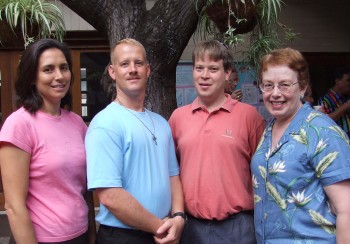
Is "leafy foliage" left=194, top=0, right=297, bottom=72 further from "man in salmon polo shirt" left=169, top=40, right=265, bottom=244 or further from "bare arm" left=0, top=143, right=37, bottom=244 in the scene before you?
"bare arm" left=0, top=143, right=37, bottom=244

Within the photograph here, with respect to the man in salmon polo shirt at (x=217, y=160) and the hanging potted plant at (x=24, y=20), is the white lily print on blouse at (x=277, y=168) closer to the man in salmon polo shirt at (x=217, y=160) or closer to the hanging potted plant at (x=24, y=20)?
the man in salmon polo shirt at (x=217, y=160)

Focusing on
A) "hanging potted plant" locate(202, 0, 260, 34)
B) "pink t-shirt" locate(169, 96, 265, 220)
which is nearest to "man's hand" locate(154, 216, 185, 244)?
"pink t-shirt" locate(169, 96, 265, 220)

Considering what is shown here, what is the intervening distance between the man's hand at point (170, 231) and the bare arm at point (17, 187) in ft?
1.98

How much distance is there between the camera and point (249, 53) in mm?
3418

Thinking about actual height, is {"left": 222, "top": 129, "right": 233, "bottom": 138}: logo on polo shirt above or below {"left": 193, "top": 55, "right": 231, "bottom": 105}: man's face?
below

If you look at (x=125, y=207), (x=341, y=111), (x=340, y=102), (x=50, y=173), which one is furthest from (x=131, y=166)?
(x=340, y=102)

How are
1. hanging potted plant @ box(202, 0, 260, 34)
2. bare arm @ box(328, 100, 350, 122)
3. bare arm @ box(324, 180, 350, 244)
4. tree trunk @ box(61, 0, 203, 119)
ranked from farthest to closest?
1. bare arm @ box(328, 100, 350, 122)
2. tree trunk @ box(61, 0, 203, 119)
3. hanging potted plant @ box(202, 0, 260, 34)
4. bare arm @ box(324, 180, 350, 244)

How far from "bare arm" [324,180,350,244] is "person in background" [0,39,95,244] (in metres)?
1.20

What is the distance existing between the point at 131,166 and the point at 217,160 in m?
0.53

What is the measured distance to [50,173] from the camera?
2186 millimetres

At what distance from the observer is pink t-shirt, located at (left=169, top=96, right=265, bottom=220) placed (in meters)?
2.53

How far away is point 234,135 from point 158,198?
22.6 inches

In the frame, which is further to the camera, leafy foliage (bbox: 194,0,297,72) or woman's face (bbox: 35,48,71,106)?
leafy foliage (bbox: 194,0,297,72)

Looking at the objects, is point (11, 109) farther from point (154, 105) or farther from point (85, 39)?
point (154, 105)
